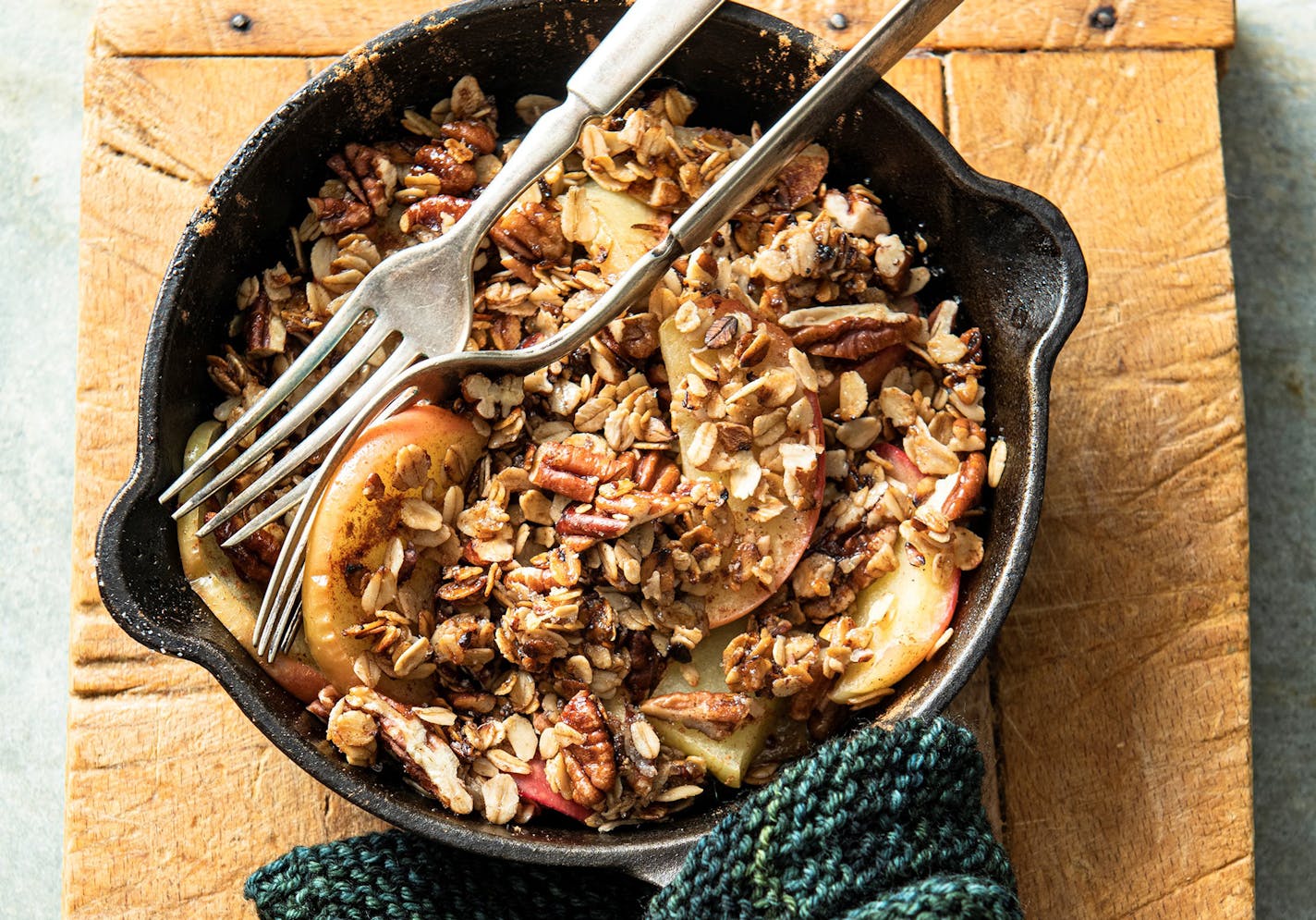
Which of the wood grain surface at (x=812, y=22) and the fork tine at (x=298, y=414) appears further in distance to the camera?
the wood grain surface at (x=812, y=22)

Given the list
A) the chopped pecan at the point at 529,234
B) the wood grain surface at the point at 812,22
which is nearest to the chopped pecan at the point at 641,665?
the chopped pecan at the point at 529,234

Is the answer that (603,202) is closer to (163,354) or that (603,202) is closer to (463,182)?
(463,182)

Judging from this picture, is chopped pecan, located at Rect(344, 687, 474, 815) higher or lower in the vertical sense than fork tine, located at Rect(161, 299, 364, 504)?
lower

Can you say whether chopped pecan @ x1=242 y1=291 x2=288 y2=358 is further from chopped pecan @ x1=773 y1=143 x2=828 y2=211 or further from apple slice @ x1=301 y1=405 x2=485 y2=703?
chopped pecan @ x1=773 y1=143 x2=828 y2=211

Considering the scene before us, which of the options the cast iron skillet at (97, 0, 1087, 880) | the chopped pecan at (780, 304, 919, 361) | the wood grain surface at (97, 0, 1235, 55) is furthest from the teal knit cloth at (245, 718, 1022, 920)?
the wood grain surface at (97, 0, 1235, 55)

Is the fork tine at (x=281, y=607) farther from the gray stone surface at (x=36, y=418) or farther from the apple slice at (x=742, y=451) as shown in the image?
the gray stone surface at (x=36, y=418)

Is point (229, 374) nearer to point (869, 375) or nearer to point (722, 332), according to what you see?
point (722, 332)
